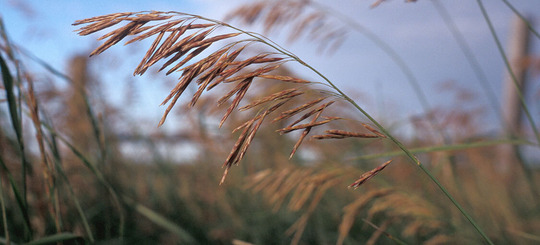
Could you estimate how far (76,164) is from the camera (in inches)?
106

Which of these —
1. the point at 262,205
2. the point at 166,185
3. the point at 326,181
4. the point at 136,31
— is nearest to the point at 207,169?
the point at 166,185

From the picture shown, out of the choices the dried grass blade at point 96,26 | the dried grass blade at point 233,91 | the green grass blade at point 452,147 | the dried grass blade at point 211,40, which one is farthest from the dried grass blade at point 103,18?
the green grass blade at point 452,147

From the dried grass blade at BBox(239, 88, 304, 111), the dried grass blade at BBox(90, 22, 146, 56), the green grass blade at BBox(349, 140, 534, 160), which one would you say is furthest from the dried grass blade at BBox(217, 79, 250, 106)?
the green grass blade at BBox(349, 140, 534, 160)

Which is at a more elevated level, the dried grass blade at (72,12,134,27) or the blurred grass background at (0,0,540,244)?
the dried grass blade at (72,12,134,27)

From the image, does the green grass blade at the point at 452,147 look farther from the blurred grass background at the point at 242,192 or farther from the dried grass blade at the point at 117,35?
the dried grass blade at the point at 117,35

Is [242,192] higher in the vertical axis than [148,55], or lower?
lower

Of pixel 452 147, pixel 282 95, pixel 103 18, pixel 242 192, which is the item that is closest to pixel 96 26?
pixel 103 18

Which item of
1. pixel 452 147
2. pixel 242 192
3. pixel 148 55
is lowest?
pixel 242 192

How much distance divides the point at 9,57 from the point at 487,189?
102 inches

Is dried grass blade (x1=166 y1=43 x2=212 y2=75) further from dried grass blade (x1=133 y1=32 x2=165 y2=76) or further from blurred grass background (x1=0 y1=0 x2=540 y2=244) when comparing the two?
blurred grass background (x1=0 y1=0 x2=540 y2=244)

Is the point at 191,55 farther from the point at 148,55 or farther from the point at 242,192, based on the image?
the point at 242,192

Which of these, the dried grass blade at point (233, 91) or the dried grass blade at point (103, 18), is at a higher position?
the dried grass blade at point (103, 18)

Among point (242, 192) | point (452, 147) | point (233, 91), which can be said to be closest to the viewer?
point (233, 91)

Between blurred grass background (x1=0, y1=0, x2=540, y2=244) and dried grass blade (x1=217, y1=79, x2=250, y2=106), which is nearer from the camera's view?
dried grass blade (x1=217, y1=79, x2=250, y2=106)
